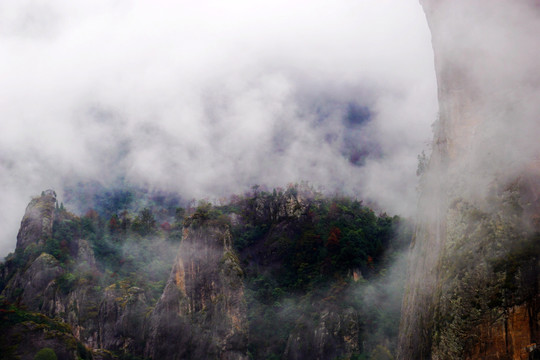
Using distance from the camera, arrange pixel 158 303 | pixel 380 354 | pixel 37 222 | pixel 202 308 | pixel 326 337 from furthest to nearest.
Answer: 1. pixel 37 222
2. pixel 326 337
3. pixel 158 303
4. pixel 380 354
5. pixel 202 308

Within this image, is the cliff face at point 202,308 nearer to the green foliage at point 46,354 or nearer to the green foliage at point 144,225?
the green foliage at point 46,354

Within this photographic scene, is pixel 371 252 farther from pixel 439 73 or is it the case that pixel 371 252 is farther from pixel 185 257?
pixel 439 73

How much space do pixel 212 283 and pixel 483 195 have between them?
44805 millimetres

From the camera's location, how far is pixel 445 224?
19844 mm

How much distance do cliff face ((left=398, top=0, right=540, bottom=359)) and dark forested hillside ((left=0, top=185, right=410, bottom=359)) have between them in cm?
2951

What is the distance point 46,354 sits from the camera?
3381 cm

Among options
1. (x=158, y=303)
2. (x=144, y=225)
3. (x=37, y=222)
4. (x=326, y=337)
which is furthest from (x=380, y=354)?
(x=37, y=222)

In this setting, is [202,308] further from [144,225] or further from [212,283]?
[144,225]

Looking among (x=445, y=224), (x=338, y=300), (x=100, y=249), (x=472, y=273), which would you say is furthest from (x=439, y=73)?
(x=100, y=249)

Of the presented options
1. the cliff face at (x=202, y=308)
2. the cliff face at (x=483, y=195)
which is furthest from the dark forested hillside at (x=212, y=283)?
the cliff face at (x=483, y=195)

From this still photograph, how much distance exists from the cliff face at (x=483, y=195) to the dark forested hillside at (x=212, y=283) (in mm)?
29510

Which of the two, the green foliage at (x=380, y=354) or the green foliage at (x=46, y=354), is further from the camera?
the green foliage at (x=380, y=354)

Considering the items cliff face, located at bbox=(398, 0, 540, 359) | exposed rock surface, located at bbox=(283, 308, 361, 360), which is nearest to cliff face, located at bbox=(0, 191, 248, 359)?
exposed rock surface, located at bbox=(283, 308, 361, 360)

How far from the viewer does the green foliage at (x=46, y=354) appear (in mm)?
33537
